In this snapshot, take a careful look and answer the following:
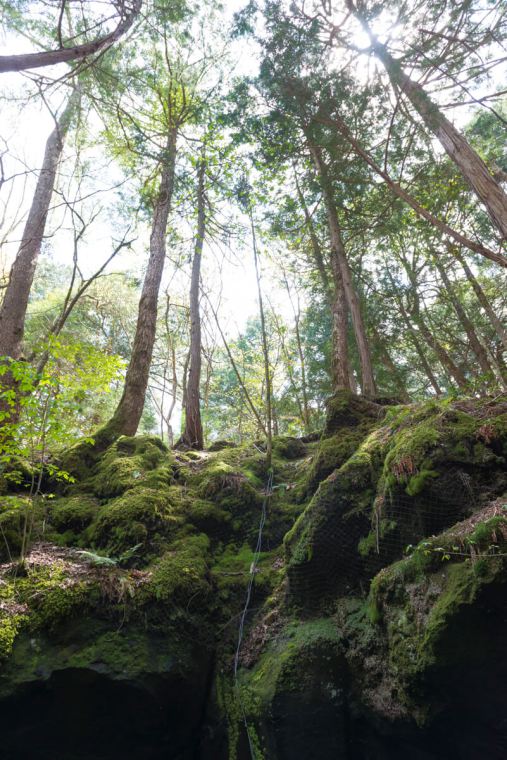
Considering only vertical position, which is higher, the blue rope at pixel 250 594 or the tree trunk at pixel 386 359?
the tree trunk at pixel 386 359

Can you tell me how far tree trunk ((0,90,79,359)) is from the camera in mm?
7589

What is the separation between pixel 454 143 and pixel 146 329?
20.7ft

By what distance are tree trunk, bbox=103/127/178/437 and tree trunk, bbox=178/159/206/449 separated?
833 mm

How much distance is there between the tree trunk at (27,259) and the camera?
→ 7589 mm

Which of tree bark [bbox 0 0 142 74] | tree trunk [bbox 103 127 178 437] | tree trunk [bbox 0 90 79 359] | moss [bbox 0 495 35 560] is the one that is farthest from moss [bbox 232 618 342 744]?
tree trunk [bbox 0 90 79 359]

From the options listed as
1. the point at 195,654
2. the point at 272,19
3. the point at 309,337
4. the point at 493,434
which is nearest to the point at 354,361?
the point at 309,337

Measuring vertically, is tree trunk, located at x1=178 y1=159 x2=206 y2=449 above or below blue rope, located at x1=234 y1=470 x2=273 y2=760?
above

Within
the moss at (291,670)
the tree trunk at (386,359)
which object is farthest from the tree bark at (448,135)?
the tree trunk at (386,359)

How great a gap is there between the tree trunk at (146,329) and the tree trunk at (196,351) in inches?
32.8

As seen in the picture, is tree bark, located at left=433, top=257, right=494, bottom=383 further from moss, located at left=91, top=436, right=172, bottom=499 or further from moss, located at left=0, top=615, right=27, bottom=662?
moss, located at left=0, top=615, right=27, bottom=662

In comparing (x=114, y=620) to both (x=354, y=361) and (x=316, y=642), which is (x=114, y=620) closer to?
(x=316, y=642)

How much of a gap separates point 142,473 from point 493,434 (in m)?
4.53

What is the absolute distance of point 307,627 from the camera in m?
3.74

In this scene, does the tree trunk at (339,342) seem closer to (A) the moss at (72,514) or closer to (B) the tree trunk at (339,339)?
(B) the tree trunk at (339,339)
